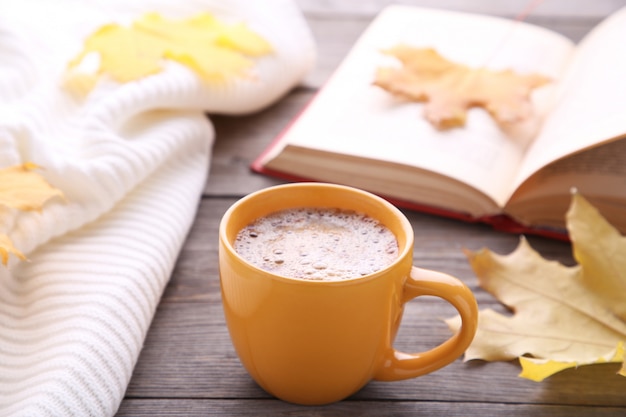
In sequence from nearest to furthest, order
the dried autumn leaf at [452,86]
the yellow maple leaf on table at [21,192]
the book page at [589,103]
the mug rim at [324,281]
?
1. the mug rim at [324,281]
2. the yellow maple leaf on table at [21,192]
3. the book page at [589,103]
4. the dried autumn leaf at [452,86]

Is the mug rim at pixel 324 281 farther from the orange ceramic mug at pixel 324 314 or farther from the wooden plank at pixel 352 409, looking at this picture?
the wooden plank at pixel 352 409

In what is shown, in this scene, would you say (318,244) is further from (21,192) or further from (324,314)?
(21,192)

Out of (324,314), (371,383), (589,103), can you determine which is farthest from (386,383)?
(589,103)

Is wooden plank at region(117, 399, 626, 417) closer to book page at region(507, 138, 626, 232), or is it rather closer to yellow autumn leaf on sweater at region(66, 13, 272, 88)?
book page at region(507, 138, 626, 232)

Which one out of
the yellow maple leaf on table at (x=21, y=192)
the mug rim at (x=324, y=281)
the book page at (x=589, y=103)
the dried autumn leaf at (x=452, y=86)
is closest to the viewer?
the mug rim at (x=324, y=281)

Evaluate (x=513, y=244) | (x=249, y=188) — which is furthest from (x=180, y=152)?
(x=513, y=244)

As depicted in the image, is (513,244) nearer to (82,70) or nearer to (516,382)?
(516,382)

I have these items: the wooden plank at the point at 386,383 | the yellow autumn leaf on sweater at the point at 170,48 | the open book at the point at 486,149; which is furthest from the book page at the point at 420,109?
the wooden plank at the point at 386,383
